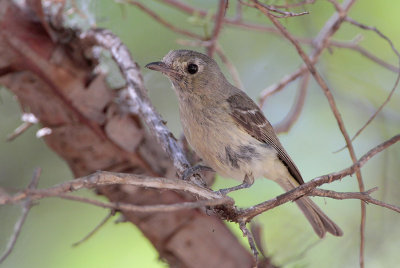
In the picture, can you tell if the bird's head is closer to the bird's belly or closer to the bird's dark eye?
the bird's dark eye

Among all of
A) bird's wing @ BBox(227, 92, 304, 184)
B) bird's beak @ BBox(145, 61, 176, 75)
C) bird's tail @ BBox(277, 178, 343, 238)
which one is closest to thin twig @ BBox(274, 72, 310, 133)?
bird's wing @ BBox(227, 92, 304, 184)

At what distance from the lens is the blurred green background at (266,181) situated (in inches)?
141

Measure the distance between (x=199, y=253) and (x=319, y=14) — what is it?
2.48m

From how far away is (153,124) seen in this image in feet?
8.42

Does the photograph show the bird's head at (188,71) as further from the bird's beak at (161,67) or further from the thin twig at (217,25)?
the thin twig at (217,25)

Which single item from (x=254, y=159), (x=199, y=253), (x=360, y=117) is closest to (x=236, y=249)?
(x=199, y=253)

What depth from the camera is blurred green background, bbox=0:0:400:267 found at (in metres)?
3.57

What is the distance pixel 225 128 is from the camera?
2.83 meters

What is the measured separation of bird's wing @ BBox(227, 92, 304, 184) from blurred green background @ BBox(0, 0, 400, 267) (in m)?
0.57

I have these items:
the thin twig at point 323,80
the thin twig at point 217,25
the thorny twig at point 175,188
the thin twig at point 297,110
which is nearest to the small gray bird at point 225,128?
the thin twig at point 217,25

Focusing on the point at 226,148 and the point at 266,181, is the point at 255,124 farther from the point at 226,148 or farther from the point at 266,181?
the point at 266,181

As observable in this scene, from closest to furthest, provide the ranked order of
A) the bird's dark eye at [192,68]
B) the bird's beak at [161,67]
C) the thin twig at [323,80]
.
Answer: the thin twig at [323,80] → the bird's beak at [161,67] → the bird's dark eye at [192,68]

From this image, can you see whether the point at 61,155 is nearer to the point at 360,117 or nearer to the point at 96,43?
the point at 96,43

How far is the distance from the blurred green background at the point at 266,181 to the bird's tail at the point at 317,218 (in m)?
0.23
